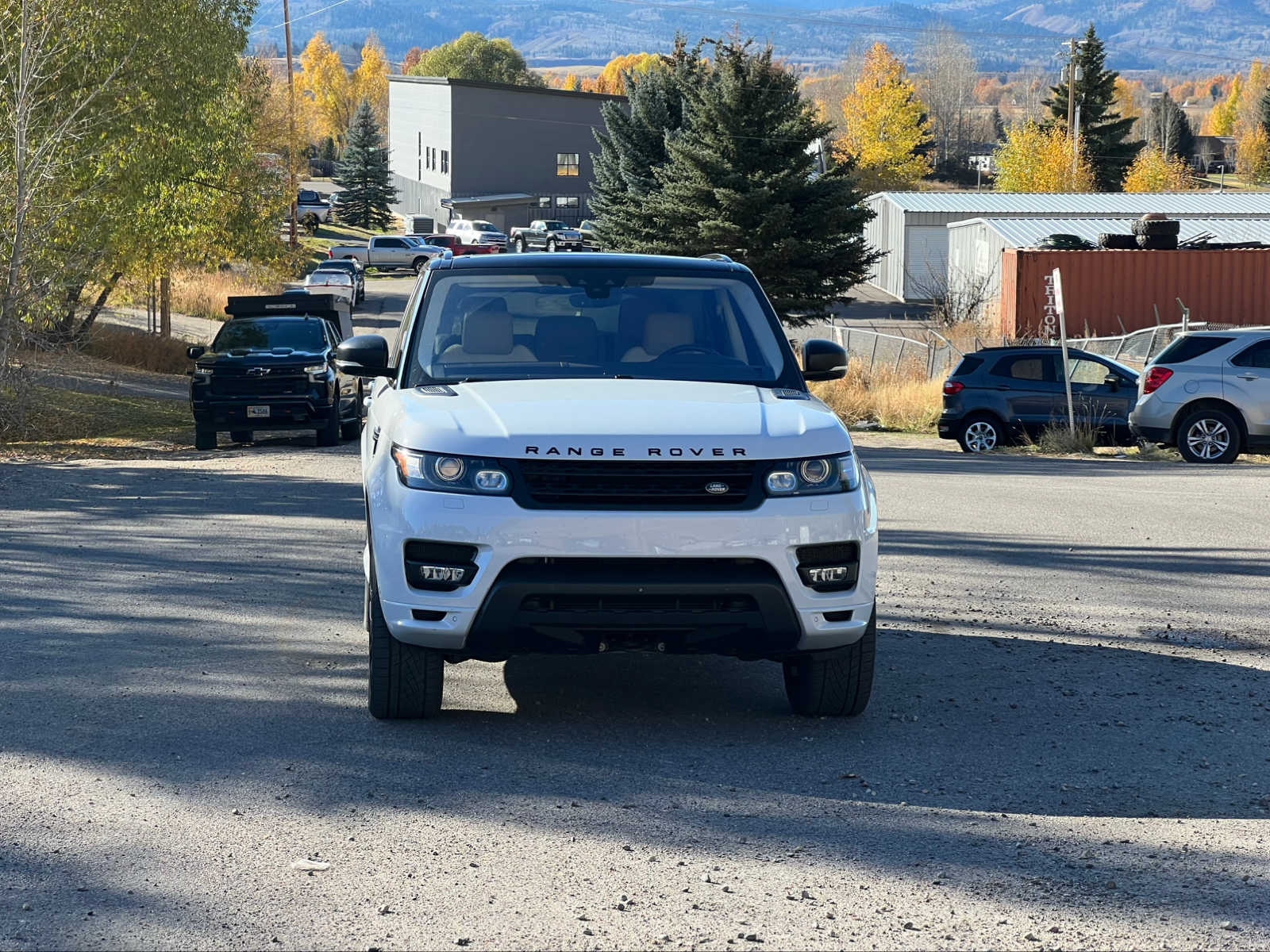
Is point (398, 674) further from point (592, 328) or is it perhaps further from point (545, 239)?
point (545, 239)

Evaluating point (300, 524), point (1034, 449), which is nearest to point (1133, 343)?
point (1034, 449)

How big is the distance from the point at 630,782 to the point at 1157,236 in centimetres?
4115

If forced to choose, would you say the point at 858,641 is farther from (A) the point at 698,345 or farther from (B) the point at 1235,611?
(B) the point at 1235,611

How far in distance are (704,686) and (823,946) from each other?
9.98ft

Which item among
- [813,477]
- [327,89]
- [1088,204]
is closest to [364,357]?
[813,477]

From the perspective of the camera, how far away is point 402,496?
5.85 metres

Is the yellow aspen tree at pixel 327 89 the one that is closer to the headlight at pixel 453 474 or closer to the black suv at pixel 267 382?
the black suv at pixel 267 382

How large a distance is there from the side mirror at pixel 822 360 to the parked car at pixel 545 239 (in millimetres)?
67403

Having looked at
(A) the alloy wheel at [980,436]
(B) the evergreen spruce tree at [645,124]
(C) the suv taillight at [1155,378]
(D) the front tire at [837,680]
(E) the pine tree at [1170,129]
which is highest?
(E) the pine tree at [1170,129]

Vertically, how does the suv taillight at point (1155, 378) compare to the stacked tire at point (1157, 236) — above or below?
below

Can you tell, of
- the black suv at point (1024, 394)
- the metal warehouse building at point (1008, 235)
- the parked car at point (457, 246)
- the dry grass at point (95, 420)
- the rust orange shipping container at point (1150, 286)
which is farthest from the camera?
the parked car at point (457, 246)

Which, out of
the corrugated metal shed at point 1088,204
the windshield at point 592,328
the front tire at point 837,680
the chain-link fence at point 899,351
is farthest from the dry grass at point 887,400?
the corrugated metal shed at point 1088,204

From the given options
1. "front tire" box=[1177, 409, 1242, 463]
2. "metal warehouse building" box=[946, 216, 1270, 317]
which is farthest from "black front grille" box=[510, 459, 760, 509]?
"metal warehouse building" box=[946, 216, 1270, 317]

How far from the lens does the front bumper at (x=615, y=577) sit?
5668mm
